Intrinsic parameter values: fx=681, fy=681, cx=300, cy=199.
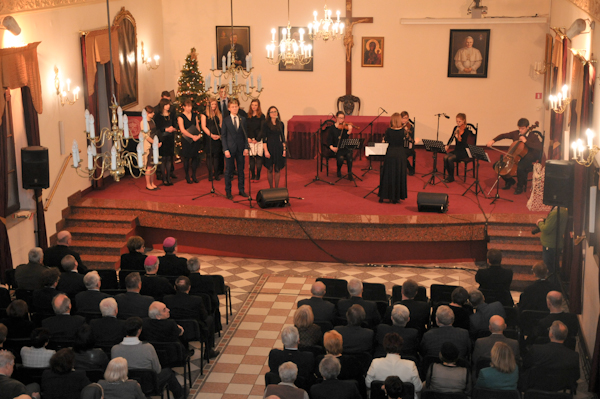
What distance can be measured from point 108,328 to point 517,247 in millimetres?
6292

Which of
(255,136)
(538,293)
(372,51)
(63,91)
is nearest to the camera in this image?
(538,293)

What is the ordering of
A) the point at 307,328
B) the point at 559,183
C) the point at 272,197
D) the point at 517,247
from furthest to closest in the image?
the point at 272,197 < the point at 517,247 < the point at 559,183 < the point at 307,328

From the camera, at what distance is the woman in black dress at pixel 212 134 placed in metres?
12.2

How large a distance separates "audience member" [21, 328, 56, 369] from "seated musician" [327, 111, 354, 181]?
7553 millimetres

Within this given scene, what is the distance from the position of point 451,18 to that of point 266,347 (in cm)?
1049

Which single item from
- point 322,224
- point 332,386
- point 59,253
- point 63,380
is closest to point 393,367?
point 332,386

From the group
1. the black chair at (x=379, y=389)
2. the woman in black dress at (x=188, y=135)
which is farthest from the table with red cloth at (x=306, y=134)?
the black chair at (x=379, y=389)

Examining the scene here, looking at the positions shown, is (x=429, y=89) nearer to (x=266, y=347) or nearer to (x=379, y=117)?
(x=379, y=117)

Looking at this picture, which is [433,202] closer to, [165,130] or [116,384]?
[165,130]

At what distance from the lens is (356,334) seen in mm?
6250

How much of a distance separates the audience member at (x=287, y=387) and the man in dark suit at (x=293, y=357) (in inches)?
19.5

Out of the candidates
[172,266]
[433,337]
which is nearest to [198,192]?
[172,266]

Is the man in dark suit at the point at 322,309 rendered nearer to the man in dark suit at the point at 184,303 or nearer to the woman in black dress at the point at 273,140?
the man in dark suit at the point at 184,303

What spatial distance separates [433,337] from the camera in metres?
6.21
